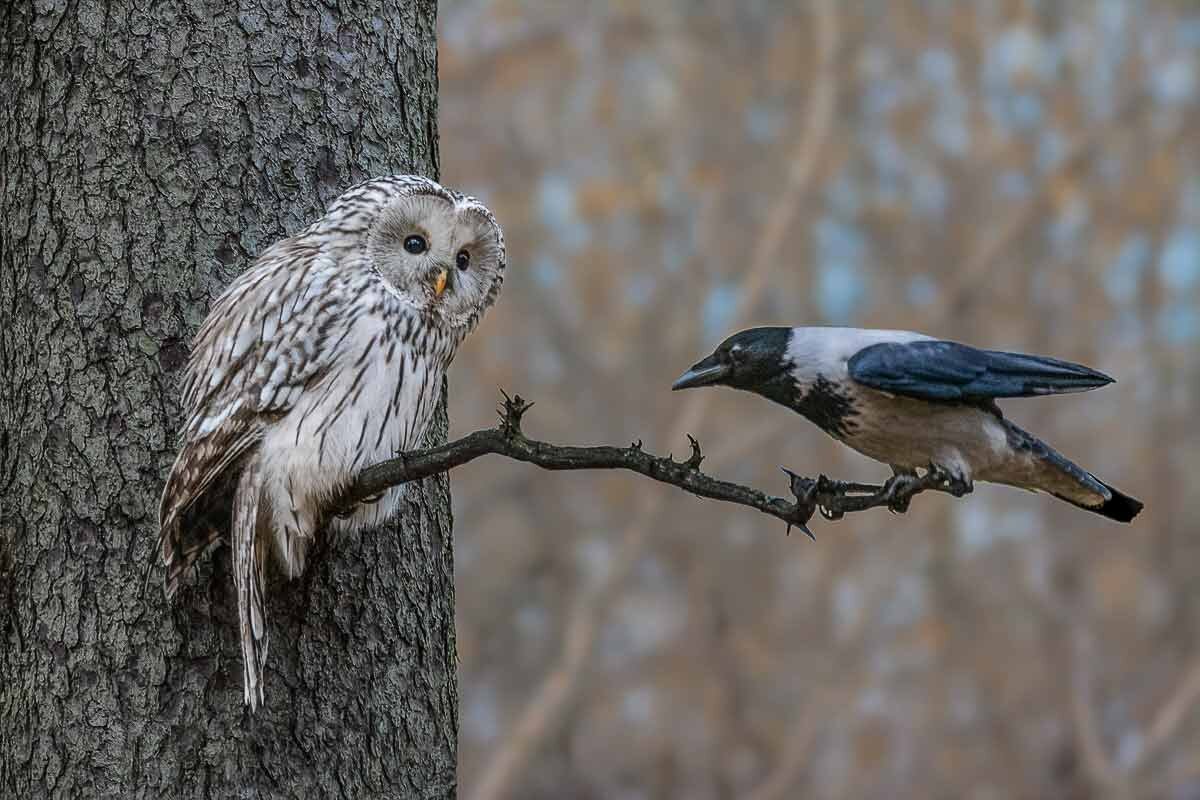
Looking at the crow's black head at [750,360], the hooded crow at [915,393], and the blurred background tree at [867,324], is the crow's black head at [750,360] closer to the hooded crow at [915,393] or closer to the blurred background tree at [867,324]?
the hooded crow at [915,393]

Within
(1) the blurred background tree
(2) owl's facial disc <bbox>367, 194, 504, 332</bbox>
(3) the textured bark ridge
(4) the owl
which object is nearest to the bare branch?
(4) the owl

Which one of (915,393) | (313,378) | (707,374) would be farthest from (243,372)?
(915,393)

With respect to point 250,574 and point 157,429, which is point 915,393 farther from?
point 157,429

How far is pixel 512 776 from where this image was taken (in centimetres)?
768

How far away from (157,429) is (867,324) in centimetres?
642

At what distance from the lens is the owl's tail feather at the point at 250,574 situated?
86.1 inches

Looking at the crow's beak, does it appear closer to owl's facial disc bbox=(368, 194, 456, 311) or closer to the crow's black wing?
the crow's black wing

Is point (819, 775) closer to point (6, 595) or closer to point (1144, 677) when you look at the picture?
point (1144, 677)

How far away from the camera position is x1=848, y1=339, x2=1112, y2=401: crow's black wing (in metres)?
2.20

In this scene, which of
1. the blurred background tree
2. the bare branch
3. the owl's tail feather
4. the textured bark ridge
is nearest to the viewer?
the bare branch

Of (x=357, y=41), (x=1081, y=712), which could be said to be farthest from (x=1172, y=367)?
(x=357, y=41)

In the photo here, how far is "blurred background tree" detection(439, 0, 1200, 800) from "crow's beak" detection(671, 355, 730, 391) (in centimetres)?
569

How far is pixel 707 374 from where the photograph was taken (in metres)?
2.43

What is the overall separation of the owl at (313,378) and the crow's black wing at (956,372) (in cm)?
72
